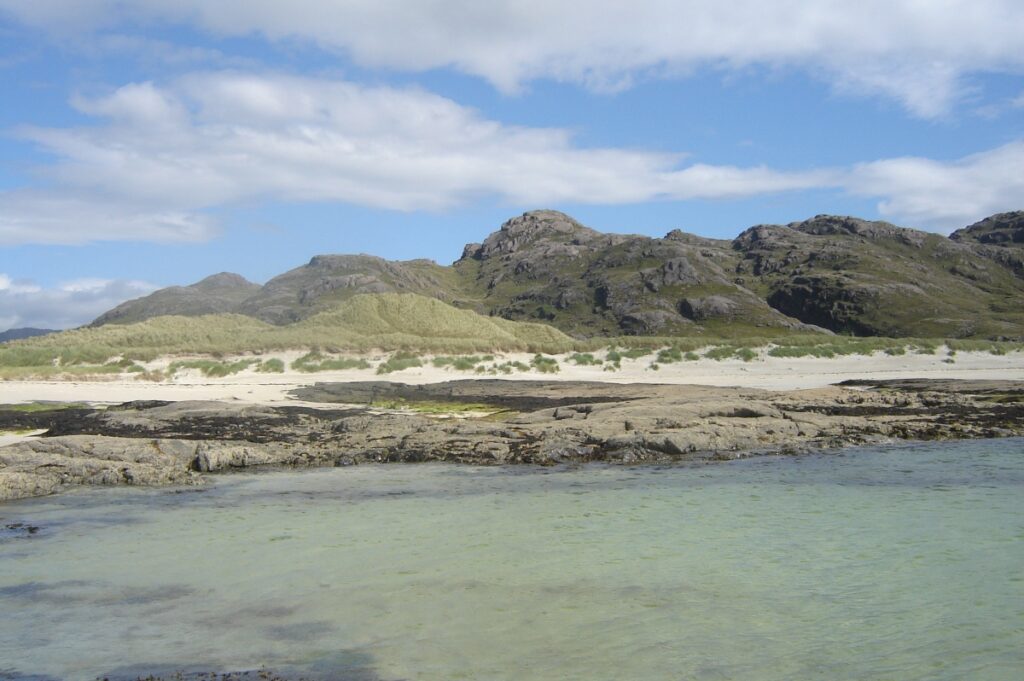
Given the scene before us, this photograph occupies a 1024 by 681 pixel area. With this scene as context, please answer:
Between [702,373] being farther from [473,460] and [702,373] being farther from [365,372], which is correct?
[473,460]

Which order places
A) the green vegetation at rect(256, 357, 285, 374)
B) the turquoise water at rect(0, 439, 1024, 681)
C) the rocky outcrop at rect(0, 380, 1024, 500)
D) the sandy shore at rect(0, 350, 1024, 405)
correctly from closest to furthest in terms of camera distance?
the turquoise water at rect(0, 439, 1024, 681), the rocky outcrop at rect(0, 380, 1024, 500), the sandy shore at rect(0, 350, 1024, 405), the green vegetation at rect(256, 357, 285, 374)

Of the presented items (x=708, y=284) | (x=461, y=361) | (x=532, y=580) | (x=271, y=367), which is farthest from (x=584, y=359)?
(x=708, y=284)

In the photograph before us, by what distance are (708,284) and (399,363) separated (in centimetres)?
9687

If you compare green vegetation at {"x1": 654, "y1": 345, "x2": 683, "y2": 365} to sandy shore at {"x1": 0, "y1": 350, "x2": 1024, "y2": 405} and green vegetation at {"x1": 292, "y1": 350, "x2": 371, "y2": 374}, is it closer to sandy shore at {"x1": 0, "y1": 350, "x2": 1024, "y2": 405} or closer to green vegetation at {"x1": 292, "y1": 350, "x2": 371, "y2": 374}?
sandy shore at {"x1": 0, "y1": 350, "x2": 1024, "y2": 405}

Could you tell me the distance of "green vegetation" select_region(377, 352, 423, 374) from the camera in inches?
1697

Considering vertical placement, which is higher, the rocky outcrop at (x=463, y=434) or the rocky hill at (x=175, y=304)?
the rocky hill at (x=175, y=304)

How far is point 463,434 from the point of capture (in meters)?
18.6

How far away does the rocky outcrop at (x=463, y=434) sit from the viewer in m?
15.4

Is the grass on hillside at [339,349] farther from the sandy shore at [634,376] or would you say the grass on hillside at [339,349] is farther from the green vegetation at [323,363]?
the sandy shore at [634,376]

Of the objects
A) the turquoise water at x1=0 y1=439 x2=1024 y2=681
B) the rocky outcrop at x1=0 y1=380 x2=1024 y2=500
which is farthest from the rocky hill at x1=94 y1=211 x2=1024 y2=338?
the turquoise water at x1=0 y1=439 x2=1024 y2=681

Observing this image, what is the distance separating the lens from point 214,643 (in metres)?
6.72

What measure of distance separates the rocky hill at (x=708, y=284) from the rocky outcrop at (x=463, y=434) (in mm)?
74629

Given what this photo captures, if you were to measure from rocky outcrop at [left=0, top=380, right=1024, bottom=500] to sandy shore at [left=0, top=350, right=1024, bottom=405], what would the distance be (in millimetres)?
6609

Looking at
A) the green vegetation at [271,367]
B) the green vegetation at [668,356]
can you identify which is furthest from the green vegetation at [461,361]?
the green vegetation at [668,356]
